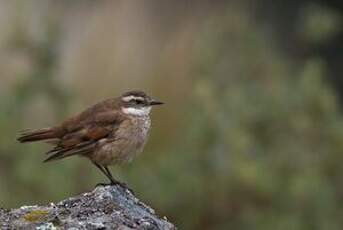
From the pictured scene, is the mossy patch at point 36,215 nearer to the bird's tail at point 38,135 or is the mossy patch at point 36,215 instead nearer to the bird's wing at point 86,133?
the bird's wing at point 86,133

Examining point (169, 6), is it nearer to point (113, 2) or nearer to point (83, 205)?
point (113, 2)

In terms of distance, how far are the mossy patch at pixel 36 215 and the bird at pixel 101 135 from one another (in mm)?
2502

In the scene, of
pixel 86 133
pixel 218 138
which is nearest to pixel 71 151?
pixel 86 133

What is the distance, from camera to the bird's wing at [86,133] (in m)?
Answer: 9.59

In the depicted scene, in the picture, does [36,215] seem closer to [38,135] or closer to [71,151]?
[71,151]

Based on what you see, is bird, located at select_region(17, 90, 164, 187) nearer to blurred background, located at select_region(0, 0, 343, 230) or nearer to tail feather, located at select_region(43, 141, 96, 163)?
tail feather, located at select_region(43, 141, 96, 163)

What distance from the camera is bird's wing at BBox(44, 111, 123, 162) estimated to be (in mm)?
9586

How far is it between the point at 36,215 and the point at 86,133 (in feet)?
9.27

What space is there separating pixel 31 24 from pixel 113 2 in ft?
13.4

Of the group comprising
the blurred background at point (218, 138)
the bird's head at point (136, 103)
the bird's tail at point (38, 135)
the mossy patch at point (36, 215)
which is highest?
the mossy patch at point (36, 215)

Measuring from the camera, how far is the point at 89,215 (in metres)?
6.91

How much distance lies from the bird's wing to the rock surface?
2.24 m

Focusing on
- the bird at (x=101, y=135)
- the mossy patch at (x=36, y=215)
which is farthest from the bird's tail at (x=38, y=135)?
the mossy patch at (x=36, y=215)

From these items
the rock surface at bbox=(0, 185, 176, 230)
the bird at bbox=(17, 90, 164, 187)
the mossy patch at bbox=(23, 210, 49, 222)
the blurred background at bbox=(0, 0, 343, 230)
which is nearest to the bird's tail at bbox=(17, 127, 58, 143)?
the bird at bbox=(17, 90, 164, 187)
